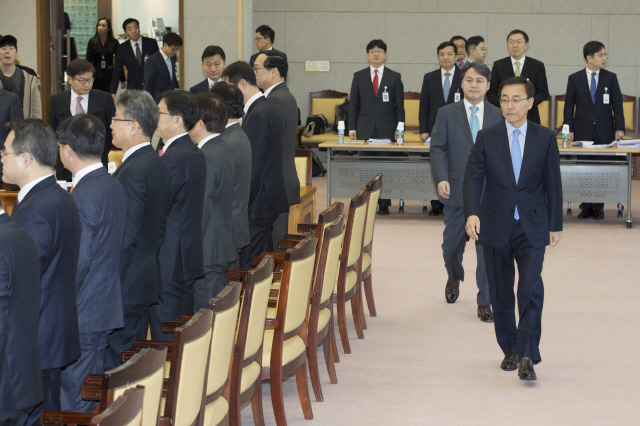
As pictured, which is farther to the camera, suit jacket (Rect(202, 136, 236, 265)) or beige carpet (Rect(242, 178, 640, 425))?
suit jacket (Rect(202, 136, 236, 265))

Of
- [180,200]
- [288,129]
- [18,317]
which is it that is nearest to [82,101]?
[288,129]

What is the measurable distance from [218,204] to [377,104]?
584 cm

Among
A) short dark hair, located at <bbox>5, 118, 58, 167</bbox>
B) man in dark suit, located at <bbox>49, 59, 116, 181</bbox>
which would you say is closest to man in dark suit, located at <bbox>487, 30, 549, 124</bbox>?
man in dark suit, located at <bbox>49, 59, 116, 181</bbox>

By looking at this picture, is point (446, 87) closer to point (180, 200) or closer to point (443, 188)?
point (443, 188)

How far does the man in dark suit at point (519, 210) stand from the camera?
415cm

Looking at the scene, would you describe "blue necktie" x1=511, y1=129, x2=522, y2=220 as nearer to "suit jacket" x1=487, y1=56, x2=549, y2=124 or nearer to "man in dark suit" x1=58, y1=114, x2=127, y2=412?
"man in dark suit" x1=58, y1=114, x2=127, y2=412

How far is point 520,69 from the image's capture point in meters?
9.30

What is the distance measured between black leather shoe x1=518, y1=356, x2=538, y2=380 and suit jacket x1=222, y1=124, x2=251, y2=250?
1679mm

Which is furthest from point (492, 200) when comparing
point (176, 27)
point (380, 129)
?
point (176, 27)

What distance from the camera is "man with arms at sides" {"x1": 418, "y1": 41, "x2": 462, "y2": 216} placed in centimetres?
923

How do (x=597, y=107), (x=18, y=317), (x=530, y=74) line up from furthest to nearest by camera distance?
(x=597, y=107)
(x=530, y=74)
(x=18, y=317)

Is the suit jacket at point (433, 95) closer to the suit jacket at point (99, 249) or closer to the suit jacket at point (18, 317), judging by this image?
the suit jacket at point (99, 249)

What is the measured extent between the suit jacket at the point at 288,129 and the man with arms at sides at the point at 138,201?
1956 millimetres

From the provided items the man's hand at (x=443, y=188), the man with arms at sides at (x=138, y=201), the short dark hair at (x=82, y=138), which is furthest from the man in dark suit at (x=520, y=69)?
the short dark hair at (x=82, y=138)
